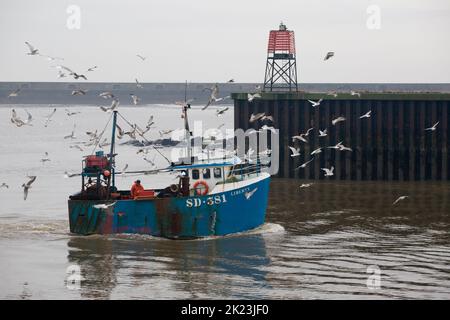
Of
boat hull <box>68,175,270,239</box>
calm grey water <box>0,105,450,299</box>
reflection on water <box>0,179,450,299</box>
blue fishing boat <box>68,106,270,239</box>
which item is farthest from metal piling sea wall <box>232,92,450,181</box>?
boat hull <box>68,175,270,239</box>

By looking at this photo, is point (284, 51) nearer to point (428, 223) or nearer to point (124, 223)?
point (428, 223)

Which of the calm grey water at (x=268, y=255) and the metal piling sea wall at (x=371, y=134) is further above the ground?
the metal piling sea wall at (x=371, y=134)

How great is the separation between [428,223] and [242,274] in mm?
11740

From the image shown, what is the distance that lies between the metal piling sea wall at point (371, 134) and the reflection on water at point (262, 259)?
9.66 m

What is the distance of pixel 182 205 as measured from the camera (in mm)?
35312

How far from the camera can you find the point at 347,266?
31500 mm

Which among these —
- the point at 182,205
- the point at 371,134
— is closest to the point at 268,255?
the point at 182,205

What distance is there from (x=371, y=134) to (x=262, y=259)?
2250 centimetres

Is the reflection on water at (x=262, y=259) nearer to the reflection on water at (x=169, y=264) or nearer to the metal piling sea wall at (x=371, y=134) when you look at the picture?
the reflection on water at (x=169, y=264)

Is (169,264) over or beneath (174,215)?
beneath

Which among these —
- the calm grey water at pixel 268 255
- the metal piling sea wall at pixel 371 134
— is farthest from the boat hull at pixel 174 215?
the metal piling sea wall at pixel 371 134

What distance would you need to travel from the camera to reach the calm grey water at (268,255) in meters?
28.8

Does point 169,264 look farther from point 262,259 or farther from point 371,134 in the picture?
point 371,134

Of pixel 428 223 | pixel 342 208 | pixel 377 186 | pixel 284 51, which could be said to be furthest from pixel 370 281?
pixel 284 51
